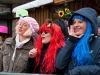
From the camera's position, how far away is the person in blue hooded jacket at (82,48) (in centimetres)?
241

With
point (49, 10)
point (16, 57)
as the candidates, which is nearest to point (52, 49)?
point (16, 57)

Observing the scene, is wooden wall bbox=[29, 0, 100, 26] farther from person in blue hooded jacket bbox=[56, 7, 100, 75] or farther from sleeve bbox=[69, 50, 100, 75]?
sleeve bbox=[69, 50, 100, 75]

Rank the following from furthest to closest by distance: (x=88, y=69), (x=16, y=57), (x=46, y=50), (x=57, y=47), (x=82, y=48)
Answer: (x=16, y=57), (x=46, y=50), (x=57, y=47), (x=82, y=48), (x=88, y=69)

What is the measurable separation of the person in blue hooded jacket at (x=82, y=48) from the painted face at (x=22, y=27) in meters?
0.82

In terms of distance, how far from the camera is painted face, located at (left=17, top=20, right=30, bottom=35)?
128 inches

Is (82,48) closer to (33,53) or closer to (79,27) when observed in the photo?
(79,27)

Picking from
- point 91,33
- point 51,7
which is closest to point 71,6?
point 51,7

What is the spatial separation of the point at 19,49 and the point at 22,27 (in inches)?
11.0

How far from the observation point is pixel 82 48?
2.46 m

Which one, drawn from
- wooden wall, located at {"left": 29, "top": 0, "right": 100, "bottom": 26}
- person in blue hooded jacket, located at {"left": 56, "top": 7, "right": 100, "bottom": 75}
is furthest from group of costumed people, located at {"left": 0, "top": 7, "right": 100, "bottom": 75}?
wooden wall, located at {"left": 29, "top": 0, "right": 100, "bottom": 26}

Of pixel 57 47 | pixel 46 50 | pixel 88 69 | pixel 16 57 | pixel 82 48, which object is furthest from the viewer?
pixel 16 57

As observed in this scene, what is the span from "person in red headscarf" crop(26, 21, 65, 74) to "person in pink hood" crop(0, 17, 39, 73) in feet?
0.74

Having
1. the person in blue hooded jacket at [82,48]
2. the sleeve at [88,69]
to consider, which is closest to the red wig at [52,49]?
the person in blue hooded jacket at [82,48]

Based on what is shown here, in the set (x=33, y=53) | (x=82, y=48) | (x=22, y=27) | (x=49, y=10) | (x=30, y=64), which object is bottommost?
(x=30, y=64)
